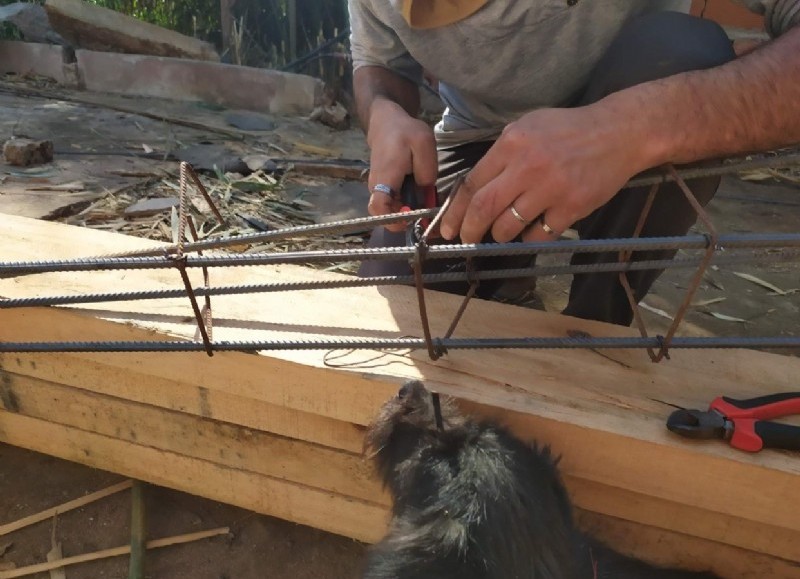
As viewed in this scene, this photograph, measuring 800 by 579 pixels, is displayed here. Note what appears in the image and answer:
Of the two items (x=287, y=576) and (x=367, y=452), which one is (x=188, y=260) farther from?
(x=287, y=576)

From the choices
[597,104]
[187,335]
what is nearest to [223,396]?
[187,335]

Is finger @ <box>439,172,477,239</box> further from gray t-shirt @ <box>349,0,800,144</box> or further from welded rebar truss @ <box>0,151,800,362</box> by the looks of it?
gray t-shirt @ <box>349,0,800,144</box>

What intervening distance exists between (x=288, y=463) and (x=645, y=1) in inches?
65.4

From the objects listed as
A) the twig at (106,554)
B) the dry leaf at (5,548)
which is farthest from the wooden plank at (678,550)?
the dry leaf at (5,548)

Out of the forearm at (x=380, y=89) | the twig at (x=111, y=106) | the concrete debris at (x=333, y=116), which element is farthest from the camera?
the concrete debris at (x=333, y=116)

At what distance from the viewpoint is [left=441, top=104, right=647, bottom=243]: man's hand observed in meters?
1.29

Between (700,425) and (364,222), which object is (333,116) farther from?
(700,425)

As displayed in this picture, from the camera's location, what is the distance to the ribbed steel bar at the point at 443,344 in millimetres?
1250

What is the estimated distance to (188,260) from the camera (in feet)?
4.04

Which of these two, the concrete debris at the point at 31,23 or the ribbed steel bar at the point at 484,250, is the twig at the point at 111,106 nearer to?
the concrete debris at the point at 31,23

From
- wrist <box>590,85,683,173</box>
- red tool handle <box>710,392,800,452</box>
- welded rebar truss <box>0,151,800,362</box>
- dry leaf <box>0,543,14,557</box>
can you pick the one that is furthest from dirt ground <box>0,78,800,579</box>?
wrist <box>590,85,683,173</box>

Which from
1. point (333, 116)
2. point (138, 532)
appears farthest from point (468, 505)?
point (333, 116)

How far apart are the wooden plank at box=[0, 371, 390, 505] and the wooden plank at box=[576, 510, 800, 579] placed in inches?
19.6

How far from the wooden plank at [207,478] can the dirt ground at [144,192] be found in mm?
164
